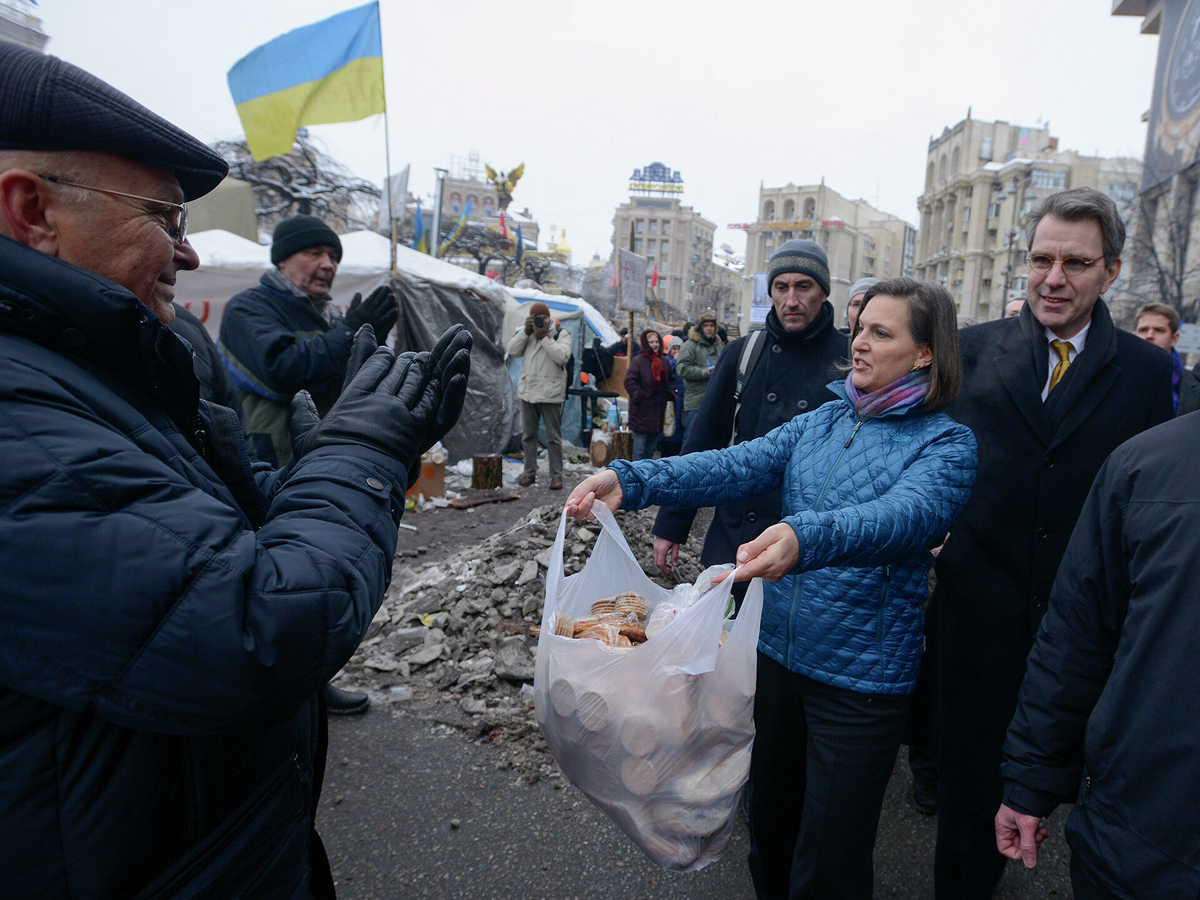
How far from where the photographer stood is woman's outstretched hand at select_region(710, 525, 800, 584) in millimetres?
1480

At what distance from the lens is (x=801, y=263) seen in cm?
289

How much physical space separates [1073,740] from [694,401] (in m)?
7.27

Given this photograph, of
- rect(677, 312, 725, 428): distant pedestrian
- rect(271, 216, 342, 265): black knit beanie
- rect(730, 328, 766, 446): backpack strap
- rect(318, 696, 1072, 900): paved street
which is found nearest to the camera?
rect(318, 696, 1072, 900): paved street

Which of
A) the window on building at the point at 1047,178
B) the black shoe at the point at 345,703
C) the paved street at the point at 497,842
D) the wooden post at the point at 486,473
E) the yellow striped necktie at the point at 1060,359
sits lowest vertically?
the paved street at the point at 497,842

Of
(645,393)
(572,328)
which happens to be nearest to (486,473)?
(645,393)

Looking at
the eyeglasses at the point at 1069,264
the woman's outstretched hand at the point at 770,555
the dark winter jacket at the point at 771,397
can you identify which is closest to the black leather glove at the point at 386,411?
the woman's outstretched hand at the point at 770,555

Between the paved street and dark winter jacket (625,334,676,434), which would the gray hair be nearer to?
the paved street

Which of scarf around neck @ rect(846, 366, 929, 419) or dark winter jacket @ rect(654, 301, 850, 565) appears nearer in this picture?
scarf around neck @ rect(846, 366, 929, 419)

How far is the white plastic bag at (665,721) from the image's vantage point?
62.9 inches

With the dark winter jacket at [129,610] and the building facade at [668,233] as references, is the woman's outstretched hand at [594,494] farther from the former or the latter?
the building facade at [668,233]

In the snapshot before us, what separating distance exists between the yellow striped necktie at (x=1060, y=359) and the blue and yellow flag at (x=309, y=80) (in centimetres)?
571

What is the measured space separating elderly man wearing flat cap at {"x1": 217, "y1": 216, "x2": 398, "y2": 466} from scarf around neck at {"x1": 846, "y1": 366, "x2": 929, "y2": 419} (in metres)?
2.38

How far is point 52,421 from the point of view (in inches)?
31.2

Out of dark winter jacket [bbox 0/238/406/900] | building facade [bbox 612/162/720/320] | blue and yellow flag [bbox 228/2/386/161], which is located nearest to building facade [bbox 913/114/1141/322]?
building facade [bbox 612/162/720/320]
